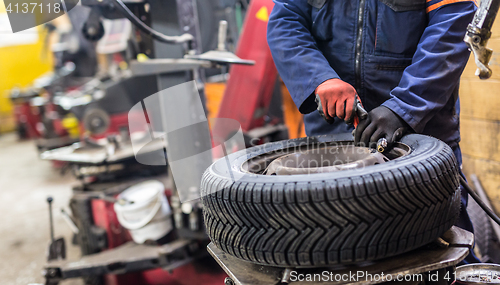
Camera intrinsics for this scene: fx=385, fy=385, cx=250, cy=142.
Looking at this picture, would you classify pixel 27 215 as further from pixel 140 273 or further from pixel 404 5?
pixel 404 5

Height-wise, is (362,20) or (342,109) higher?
(362,20)

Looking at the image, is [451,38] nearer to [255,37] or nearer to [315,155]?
[315,155]

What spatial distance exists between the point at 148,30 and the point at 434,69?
1165mm

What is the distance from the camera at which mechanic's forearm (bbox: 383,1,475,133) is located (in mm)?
985

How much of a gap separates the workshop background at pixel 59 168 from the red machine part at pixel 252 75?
4cm

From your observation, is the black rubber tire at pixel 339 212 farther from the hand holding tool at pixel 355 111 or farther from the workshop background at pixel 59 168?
the workshop background at pixel 59 168

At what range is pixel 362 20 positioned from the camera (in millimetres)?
1127

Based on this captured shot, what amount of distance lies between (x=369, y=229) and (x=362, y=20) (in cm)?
67

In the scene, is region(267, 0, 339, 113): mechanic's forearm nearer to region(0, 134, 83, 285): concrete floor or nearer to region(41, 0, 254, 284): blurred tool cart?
region(41, 0, 254, 284): blurred tool cart

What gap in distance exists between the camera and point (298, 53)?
1130 millimetres

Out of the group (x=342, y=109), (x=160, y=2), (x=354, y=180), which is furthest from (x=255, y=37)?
(x=354, y=180)

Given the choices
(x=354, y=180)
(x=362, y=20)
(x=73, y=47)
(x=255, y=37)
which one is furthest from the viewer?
(x=73, y=47)

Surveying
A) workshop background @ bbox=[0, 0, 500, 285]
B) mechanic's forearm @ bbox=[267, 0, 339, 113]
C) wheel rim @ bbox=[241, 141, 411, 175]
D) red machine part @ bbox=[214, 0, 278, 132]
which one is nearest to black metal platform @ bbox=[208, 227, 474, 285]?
wheel rim @ bbox=[241, 141, 411, 175]

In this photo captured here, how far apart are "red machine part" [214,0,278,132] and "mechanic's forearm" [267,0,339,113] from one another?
3.54 ft
